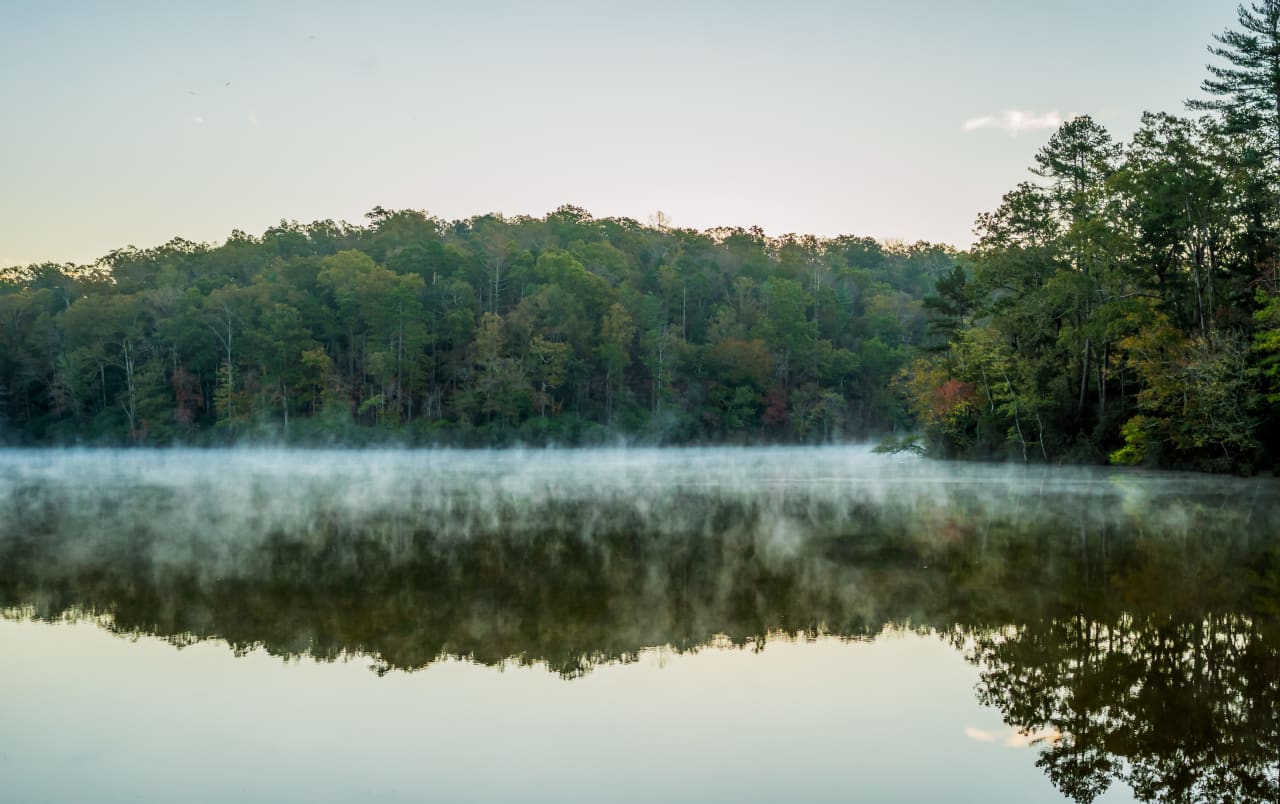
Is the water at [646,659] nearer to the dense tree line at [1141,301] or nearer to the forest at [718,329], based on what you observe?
the dense tree line at [1141,301]

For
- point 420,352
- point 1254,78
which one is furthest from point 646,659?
point 420,352

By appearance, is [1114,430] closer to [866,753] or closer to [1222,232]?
[1222,232]

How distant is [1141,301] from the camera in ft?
125

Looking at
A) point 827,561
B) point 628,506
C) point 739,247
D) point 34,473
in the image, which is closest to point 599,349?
point 739,247

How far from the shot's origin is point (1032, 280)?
45906 millimetres

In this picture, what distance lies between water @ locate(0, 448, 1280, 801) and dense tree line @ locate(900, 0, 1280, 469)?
14.4 meters

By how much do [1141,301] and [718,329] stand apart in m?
47.2

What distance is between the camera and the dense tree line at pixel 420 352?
2835 inches

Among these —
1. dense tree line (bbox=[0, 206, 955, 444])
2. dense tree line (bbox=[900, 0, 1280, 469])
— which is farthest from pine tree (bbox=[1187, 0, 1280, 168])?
dense tree line (bbox=[0, 206, 955, 444])

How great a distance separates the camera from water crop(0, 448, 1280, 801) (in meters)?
6.81

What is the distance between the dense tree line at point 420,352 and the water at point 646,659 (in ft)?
168

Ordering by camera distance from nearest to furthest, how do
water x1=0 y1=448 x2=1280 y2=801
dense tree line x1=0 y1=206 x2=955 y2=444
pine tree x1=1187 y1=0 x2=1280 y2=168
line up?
water x1=0 y1=448 x2=1280 y2=801 < pine tree x1=1187 y1=0 x2=1280 y2=168 < dense tree line x1=0 y1=206 x2=955 y2=444

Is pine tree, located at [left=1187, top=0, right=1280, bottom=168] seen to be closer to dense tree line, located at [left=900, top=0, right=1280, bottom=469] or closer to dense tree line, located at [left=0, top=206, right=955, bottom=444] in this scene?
dense tree line, located at [left=900, top=0, right=1280, bottom=469]

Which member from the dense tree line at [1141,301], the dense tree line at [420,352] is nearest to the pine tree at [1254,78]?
the dense tree line at [1141,301]
